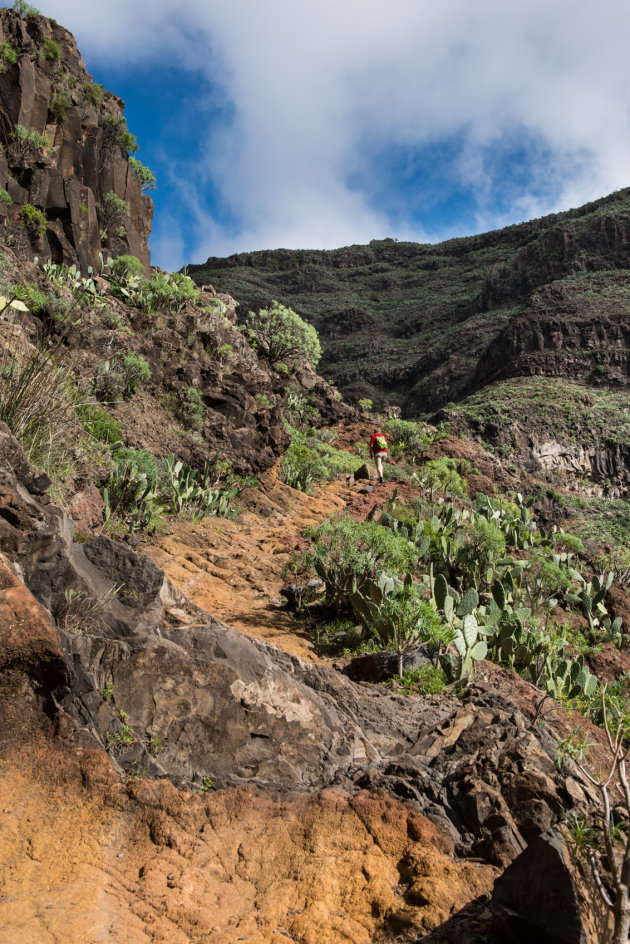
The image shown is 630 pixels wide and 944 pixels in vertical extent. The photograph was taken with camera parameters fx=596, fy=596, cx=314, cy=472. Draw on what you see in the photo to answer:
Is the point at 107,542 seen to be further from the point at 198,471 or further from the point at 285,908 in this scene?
the point at 198,471

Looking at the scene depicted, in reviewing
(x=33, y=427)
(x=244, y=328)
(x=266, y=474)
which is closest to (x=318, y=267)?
(x=244, y=328)

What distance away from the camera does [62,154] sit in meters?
20.7

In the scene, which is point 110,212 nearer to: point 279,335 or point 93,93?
point 93,93

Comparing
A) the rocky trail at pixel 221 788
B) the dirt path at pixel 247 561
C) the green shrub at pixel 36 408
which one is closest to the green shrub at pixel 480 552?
the dirt path at pixel 247 561

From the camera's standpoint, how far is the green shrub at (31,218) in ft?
56.3

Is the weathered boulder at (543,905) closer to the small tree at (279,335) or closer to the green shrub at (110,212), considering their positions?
the small tree at (279,335)

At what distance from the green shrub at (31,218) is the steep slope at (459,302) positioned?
41533 mm

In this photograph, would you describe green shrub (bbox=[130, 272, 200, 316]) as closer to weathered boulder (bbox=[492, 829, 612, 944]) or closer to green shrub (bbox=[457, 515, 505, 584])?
green shrub (bbox=[457, 515, 505, 584])

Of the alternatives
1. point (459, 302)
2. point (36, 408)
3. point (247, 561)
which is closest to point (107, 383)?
point (247, 561)

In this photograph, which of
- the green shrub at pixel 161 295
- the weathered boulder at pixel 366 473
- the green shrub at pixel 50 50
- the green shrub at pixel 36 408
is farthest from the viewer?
the green shrub at pixel 50 50

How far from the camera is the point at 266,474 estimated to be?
13.2 meters

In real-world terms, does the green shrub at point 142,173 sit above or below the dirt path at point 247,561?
above

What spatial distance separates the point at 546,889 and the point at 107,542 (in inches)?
136

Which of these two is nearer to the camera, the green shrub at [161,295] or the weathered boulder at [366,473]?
the green shrub at [161,295]
